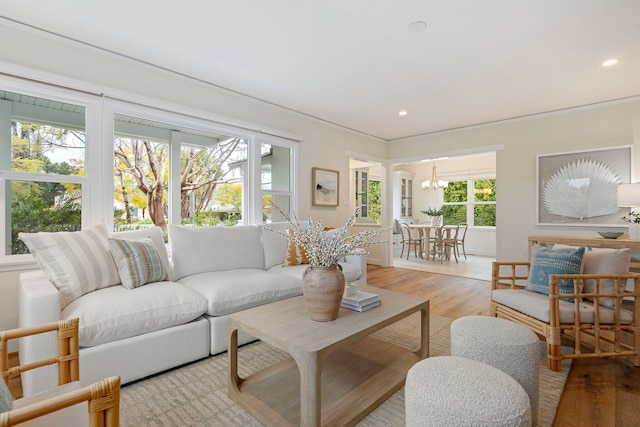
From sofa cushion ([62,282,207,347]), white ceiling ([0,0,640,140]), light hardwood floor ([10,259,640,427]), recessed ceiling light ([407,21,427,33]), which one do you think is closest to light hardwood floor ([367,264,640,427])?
light hardwood floor ([10,259,640,427])

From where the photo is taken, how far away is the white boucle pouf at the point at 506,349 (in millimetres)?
1500

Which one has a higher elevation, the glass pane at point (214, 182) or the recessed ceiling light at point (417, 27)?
the recessed ceiling light at point (417, 27)

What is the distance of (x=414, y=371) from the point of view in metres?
1.26

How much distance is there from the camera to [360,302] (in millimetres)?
1891

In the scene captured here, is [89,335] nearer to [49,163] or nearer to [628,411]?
[49,163]

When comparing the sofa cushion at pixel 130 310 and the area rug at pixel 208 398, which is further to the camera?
the sofa cushion at pixel 130 310

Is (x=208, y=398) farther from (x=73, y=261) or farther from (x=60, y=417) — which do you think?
(x=73, y=261)

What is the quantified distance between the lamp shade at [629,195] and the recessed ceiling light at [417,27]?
3.11 m

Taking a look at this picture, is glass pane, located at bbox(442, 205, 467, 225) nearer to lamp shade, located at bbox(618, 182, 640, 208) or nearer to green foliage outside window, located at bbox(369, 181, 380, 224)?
green foliage outside window, located at bbox(369, 181, 380, 224)

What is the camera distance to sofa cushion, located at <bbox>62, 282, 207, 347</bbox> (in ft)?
5.81

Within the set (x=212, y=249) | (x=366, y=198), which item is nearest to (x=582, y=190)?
(x=366, y=198)

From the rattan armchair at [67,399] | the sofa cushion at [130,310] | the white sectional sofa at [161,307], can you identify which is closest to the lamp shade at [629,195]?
the white sectional sofa at [161,307]

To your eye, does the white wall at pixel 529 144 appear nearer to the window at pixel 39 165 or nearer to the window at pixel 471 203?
the window at pixel 471 203

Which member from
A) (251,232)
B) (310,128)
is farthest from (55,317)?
(310,128)
